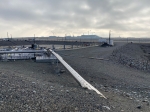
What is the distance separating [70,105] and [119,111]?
151cm

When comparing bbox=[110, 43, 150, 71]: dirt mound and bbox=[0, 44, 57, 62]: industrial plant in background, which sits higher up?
bbox=[0, 44, 57, 62]: industrial plant in background

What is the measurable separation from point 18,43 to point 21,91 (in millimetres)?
49992

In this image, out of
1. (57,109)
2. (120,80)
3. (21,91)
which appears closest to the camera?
(57,109)

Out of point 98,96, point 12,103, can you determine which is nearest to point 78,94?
point 98,96

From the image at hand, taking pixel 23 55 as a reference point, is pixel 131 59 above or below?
below

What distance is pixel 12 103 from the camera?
5.82 metres

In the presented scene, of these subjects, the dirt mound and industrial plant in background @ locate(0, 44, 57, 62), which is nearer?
industrial plant in background @ locate(0, 44, 57, 62)

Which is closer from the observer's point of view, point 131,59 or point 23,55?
point 23,55

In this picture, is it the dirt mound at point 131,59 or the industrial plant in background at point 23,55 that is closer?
the industrial plant in background at point 23,55

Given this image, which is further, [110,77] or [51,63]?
[51,63]

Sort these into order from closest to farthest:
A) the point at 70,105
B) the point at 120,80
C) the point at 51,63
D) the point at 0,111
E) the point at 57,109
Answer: the point at 0,111 → the point at 57,109 → the point at 70,105 → the point at 120,80 → the point at 51,63

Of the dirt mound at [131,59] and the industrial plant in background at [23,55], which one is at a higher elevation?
the industrial plant in background at [23,55]

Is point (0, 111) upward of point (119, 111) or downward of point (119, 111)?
upward

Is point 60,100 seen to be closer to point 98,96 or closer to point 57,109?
point 57,109
